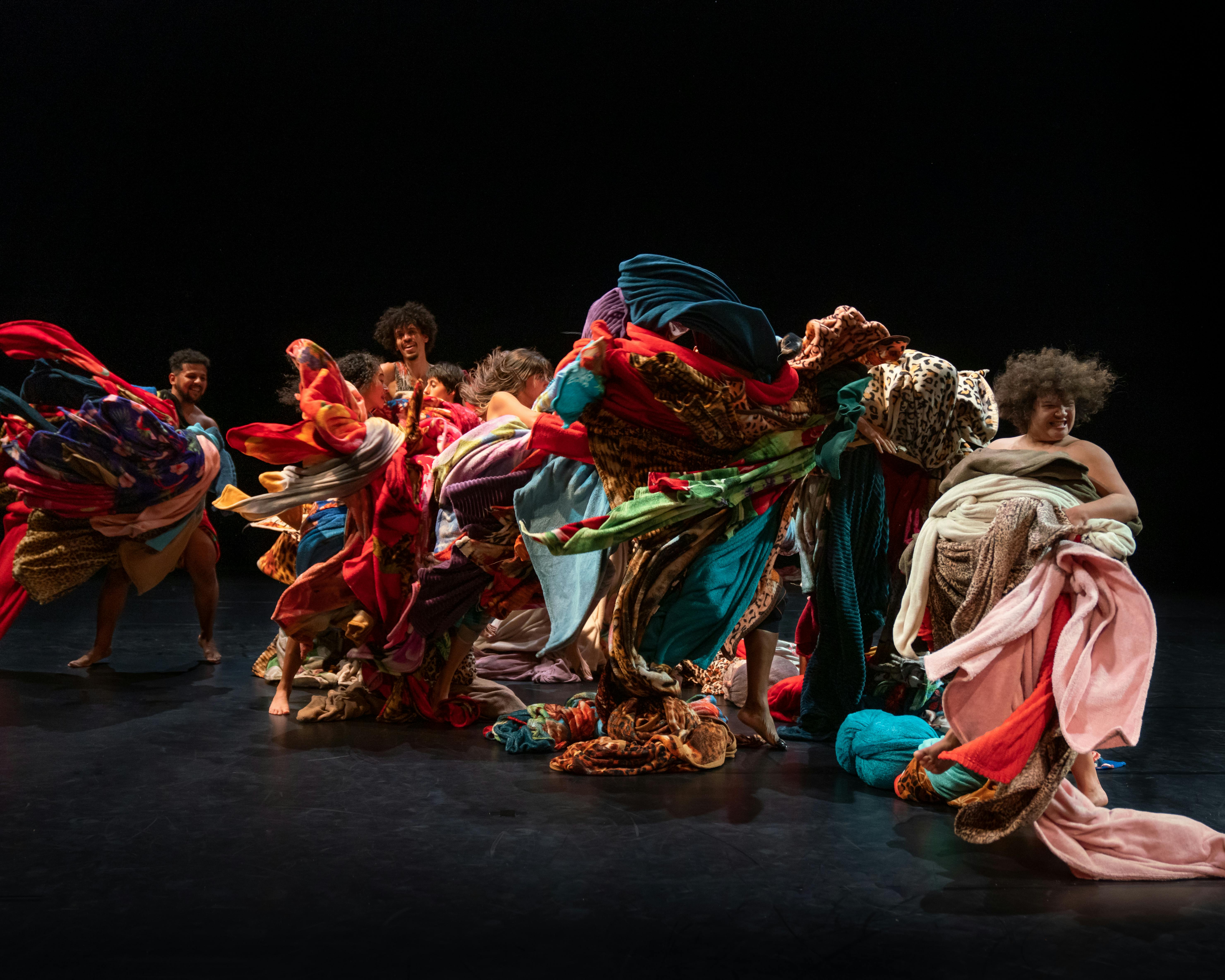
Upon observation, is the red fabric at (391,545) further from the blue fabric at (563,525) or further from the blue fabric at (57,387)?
the blue fabric at (57,387)

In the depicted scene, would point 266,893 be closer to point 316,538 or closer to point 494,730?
point 494,730

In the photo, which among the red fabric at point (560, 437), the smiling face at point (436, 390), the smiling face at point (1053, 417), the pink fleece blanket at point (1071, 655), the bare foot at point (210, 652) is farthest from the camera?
the bare foot at point (210, 652)

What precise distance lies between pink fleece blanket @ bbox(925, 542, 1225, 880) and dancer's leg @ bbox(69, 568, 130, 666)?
3.87 metres

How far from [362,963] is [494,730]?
5.63 ft

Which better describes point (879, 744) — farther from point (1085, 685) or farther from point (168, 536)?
point (168, 536)

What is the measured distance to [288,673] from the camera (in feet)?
13.1

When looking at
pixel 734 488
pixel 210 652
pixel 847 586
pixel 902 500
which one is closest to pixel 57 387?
pixel 210 652

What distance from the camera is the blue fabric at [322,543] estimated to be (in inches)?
164

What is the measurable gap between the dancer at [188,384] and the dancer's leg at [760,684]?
3.41 m

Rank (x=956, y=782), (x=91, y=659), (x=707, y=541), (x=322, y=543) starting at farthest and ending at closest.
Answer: (x=91, y=659), (x=322, y=543), (x=707, y=541), (x=956, y=782)

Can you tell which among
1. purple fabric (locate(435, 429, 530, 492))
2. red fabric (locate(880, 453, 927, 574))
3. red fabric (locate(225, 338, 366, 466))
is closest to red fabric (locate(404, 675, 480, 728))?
purple fabric (locate(435, 429, 530, 492))

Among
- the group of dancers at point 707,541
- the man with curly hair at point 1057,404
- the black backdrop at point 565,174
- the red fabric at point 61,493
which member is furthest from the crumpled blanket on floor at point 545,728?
the black backdrop at point 565,174

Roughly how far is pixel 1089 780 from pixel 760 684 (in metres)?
1.09

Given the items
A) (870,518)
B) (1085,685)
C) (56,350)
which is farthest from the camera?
(56,350)
